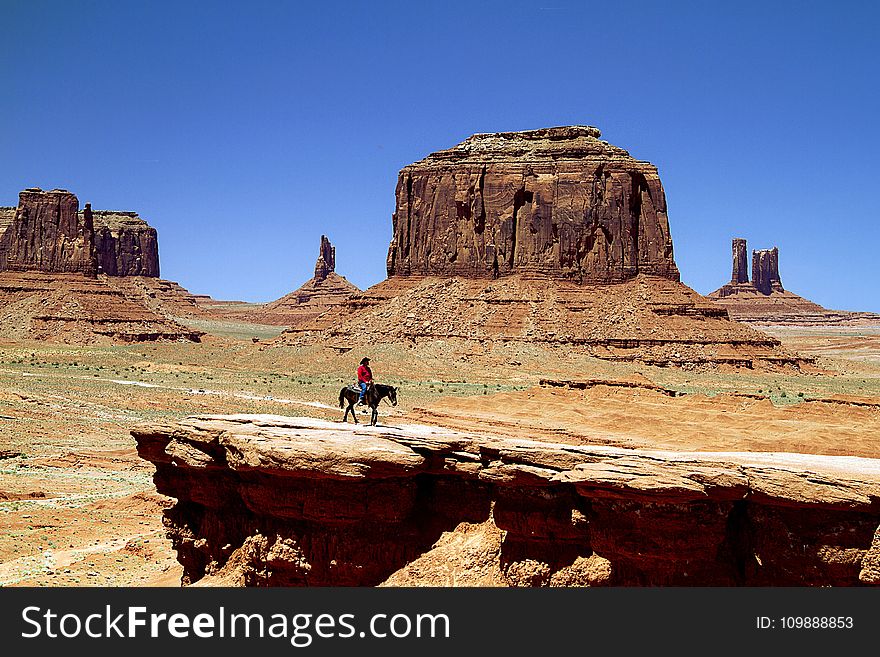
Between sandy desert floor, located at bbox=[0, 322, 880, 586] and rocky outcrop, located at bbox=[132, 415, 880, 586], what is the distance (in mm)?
2346

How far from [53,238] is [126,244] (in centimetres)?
7117

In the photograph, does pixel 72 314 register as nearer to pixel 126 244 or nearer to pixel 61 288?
pixel 61 288

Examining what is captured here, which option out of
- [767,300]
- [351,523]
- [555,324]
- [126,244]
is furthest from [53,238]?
[767,300]

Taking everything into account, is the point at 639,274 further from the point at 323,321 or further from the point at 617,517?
the point at 617,517

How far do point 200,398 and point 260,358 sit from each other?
27477 millimetres

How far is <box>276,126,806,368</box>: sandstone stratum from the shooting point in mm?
66625

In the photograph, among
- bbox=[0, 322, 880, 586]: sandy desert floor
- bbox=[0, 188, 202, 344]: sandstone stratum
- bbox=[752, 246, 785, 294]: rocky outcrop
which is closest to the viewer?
bbox=[0, 322, 880, 586]: sandy desert floor

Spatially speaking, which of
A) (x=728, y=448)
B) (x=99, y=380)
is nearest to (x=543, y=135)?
(x=99, y=380)

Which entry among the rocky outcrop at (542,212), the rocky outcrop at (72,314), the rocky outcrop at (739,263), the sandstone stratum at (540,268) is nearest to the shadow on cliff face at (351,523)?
the sandstone stratum at (540,268)

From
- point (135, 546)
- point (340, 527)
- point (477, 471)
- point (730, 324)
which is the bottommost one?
point (135, 546)

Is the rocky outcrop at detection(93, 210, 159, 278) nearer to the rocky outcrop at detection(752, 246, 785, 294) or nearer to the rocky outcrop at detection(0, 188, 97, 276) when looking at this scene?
the rocky outcrop at detection(0, 188, 97, 276)

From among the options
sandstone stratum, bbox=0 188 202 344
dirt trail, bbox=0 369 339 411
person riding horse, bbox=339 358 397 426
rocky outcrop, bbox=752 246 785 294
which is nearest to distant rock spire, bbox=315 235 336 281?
sandstone stratum, bbox=0 188 202 344

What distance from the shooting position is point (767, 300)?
186 meters
